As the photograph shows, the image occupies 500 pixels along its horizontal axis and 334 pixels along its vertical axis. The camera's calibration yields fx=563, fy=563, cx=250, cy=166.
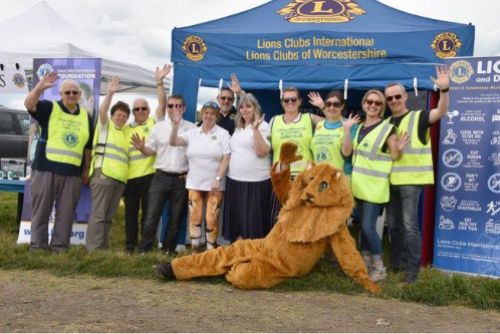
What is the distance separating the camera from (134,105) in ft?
19.6

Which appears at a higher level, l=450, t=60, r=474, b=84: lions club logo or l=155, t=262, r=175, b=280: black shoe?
l=450, t=60, r=474, b=84: lions club logo

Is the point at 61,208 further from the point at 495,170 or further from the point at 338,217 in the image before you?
the point at 495,170

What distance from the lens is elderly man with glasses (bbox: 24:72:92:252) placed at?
18.6ft

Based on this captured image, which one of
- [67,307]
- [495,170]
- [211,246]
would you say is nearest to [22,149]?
[211,246]

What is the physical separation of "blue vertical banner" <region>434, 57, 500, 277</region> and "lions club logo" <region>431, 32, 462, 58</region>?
50 cm

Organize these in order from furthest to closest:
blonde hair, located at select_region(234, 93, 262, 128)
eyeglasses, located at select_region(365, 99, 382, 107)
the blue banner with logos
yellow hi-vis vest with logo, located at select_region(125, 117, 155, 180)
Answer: the blue banner with logos → yellow hi-vis vest with logo, located at select_region(125, 117, 155, 180) → blonde hair, located at select_region(234, 93, 262, 128) → eyeglasses, located at select_region(365, 99, 382, 107)

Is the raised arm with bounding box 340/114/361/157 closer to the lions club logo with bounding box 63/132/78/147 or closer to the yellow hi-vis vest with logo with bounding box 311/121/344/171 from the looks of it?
the yellow hi-vis vest with logo with bounding box 311/121/344/171

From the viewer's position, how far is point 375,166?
4.85 metres

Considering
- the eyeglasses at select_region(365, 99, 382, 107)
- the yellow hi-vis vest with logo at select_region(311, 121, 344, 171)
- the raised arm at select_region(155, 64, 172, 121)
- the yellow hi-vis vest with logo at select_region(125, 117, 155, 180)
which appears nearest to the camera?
the eyeglasses at select_region(365, 99, 382, 107)

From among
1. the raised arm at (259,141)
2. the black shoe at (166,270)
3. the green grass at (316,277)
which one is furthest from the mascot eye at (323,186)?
the black shoe at (166,270)

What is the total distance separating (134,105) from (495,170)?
3.63 m

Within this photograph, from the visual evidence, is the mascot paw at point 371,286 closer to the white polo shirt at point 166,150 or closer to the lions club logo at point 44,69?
the white polo shirt at point 166,150

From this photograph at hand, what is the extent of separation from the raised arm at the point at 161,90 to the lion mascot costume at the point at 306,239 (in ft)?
5.78

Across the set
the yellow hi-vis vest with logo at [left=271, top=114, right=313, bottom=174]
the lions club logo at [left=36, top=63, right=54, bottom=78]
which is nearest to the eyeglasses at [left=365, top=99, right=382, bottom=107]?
the yellow hi-vis vest with logo at [left=271, top=114, right=313, bottom=174]
